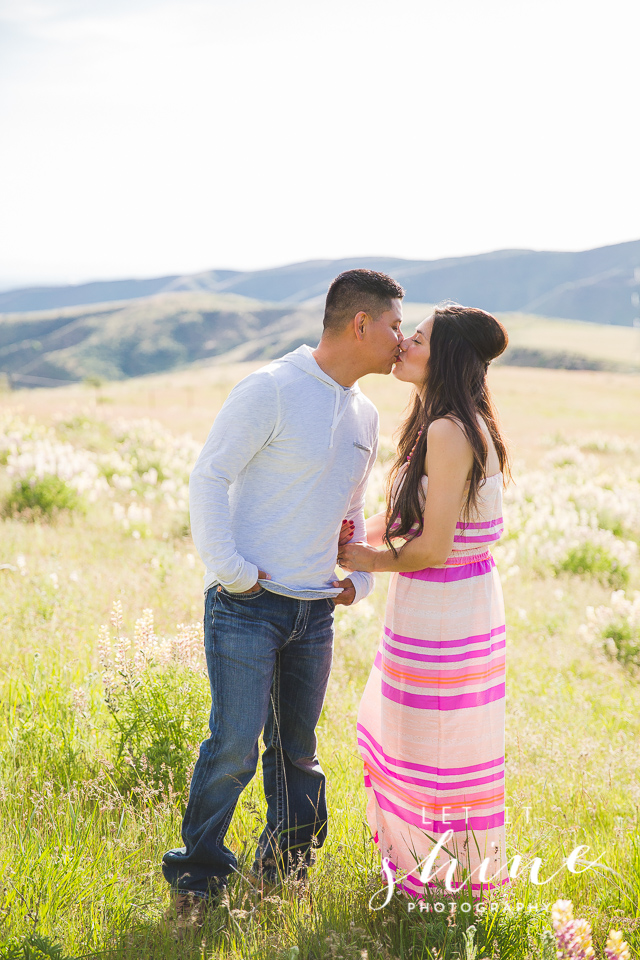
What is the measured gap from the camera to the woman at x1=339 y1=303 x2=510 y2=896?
9.47 ft

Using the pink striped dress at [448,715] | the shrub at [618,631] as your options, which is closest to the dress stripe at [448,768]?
the pink striped dress at [448,715]

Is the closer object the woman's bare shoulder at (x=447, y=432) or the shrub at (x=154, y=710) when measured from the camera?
the woman's bare shoulder at (x=447, y=432)

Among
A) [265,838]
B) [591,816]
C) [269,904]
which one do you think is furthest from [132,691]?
[591,816]

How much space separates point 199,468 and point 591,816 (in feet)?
9.20

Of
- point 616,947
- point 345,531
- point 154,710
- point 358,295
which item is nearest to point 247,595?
point 345,531

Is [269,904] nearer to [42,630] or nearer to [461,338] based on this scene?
[461,338]

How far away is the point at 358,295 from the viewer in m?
3.04

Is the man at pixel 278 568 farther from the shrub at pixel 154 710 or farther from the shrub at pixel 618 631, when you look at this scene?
the shrub at pixel 618 631

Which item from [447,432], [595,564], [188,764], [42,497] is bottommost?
[595,564]

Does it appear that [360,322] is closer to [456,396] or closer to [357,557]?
[456,396]

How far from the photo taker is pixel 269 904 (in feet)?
9.58

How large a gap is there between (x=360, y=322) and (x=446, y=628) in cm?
134

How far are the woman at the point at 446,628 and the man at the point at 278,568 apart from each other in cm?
26

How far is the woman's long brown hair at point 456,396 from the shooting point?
2.97 metres
